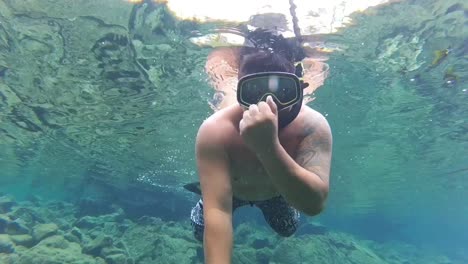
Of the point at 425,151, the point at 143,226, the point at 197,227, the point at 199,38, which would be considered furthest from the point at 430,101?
the point at 143,226

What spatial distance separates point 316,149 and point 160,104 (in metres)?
13.3

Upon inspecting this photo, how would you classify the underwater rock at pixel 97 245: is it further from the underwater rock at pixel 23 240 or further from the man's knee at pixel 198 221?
the man's knee at pixel 198 221

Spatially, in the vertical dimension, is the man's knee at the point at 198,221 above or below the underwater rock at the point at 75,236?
above

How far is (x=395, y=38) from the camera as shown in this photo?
35.3 ft

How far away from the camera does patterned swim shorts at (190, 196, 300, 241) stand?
5.55 metres

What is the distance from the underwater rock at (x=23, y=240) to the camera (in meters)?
13.5

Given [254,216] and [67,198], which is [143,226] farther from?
[67,198]

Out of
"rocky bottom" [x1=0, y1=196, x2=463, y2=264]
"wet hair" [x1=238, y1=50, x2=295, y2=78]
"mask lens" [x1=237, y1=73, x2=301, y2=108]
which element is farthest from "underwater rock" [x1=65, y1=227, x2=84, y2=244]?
"mask lens" [x1=237, y1=73, x2=301, y2=108]

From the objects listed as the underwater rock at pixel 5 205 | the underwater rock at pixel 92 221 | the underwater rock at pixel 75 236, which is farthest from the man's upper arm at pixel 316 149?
the underwater rock at pixel 5 205

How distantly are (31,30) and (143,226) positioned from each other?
11049 mm

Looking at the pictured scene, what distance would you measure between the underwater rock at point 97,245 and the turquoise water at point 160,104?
7 cm

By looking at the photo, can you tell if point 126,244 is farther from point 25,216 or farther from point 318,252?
point 318,252

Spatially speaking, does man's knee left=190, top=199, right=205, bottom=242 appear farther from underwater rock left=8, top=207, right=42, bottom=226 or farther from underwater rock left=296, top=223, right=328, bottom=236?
underwater rock left=296, top=223, right=328, bottom=236

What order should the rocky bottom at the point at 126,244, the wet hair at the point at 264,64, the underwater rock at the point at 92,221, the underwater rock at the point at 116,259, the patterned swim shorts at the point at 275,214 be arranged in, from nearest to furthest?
1. the wet hair at the point at 264,64
2. the patterned swim shorts at the point at 275,214
3. the underwater rock at the point at 116,259
4. the rocky bottom at the point at 126,244
5. the underwater rock at the point at 92,221
